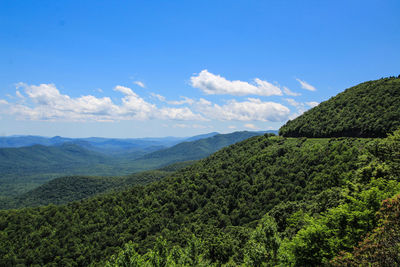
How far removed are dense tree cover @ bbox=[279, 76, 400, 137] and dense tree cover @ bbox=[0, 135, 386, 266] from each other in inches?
295

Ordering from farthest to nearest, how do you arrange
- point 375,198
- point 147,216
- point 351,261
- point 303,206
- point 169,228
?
point 147,216 < point 169,228 < point 303,206 < point 375,198 < point 351,261

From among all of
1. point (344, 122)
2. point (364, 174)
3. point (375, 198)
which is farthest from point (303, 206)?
point (344, 122)

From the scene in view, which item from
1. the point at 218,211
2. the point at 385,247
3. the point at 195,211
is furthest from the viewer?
the point at 195,211

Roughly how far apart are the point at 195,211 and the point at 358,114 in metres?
79.4

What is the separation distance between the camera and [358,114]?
94.9 meters

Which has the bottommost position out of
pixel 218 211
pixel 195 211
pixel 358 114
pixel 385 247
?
pixel 195 211

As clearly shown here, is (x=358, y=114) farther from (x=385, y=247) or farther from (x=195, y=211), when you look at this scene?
(x=385, y=247)

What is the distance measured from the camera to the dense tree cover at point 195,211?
68.6 metres

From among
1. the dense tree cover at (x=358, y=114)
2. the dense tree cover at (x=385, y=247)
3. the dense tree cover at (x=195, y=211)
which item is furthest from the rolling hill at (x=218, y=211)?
the dense tree cover at (x=385, y=247)

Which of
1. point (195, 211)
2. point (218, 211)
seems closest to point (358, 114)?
point (218, 211)

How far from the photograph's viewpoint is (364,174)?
41.5 meters

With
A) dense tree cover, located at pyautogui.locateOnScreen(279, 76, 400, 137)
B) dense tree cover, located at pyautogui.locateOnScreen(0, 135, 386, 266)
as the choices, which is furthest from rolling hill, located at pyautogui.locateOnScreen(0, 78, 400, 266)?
dense tree cover, located at pyautogui.locateOnScreen(279, 76, 400, 137)

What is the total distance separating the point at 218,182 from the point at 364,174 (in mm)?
66215

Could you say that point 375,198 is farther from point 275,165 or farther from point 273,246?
point 275,165
